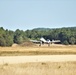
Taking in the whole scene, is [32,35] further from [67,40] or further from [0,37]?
[0,37]

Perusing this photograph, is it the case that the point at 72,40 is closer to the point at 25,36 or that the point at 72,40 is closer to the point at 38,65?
the point at 25,36

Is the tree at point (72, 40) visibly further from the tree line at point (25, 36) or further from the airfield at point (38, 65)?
the airfield at point (38, 65)

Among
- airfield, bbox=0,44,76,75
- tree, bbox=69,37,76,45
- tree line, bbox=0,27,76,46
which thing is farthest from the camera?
tree, bbox=69,37,76,45

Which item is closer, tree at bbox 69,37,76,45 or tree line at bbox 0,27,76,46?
tree line at bbox 0,27,76,46

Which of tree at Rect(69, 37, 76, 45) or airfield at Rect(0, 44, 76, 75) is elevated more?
tree at Rect(69, 37, 76, 45)

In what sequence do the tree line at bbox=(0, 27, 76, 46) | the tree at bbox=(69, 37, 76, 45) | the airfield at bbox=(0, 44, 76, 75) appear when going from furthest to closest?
the tree at bbox=(69, 37, 76, 45), the tree line at bbox=(0, 27, 76, 46), the airfield at bbox=(0, 44, 76, 75)

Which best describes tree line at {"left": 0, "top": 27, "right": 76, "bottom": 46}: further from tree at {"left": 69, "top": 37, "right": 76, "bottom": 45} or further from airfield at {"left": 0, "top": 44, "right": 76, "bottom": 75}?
airfield at {"left": 0, "top": 44, "right": 76, "bottom": 75}

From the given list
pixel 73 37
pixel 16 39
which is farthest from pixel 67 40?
pixel 16 39

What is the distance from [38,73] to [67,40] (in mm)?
114883

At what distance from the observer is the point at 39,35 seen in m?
171

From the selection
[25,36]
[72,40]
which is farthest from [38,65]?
[25,36]

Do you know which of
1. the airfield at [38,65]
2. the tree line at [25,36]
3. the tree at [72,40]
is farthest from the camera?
the tree at [72,40]

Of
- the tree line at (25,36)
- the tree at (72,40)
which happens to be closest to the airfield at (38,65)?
the tree line at (25,36)

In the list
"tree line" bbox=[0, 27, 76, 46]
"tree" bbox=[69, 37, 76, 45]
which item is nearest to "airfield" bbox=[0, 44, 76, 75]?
"tree line" bbox=[0, 27, 76, 46]
